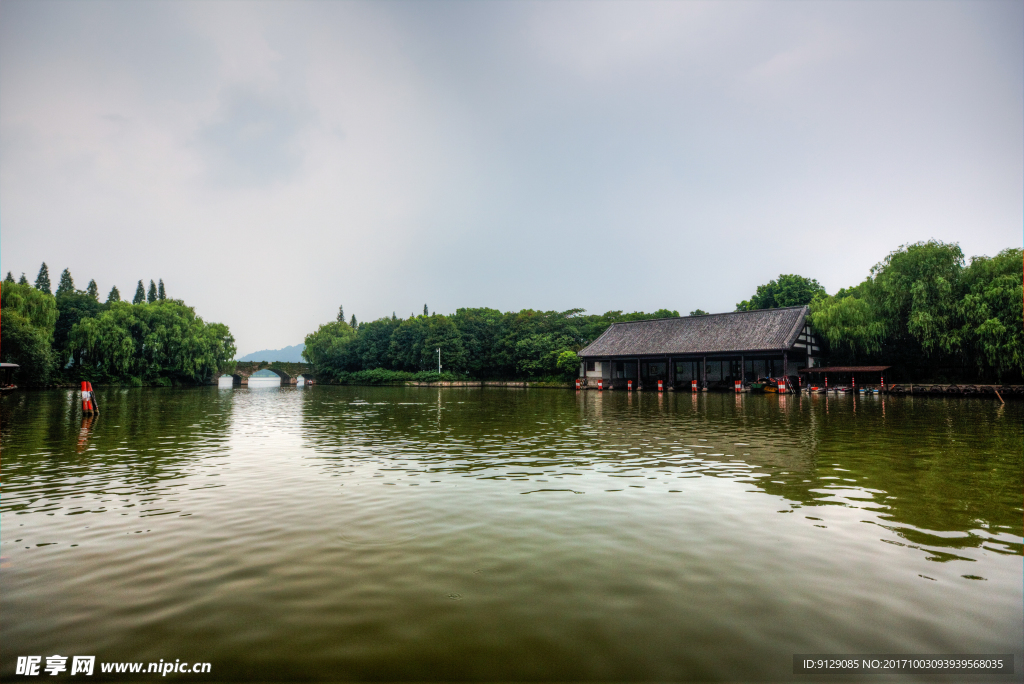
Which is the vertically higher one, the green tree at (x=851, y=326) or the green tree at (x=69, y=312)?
the green tree at (x=69, y=312)

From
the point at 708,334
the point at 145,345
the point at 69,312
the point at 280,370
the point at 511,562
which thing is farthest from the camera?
the point at 280,370

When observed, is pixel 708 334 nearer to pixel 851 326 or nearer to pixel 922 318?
pixel 851 326

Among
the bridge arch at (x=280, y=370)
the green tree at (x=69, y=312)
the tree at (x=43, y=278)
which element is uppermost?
the tree at (x=43, y=278)

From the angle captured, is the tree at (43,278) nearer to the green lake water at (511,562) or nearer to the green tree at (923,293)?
the green lake water at (511,562)

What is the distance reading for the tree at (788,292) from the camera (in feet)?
220

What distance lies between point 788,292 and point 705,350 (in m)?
29.7

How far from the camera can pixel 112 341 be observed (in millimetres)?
59625

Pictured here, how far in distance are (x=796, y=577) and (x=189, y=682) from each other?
479cm

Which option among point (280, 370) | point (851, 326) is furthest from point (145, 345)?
point (851, 326)

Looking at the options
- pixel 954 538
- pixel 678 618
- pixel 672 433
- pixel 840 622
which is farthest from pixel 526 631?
pixel 672 433

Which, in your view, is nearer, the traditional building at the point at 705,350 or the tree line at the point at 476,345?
the traditional building at the point at 705,350

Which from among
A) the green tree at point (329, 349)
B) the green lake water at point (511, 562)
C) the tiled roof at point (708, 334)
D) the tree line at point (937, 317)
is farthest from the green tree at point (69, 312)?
the tree line at point (937, 317)

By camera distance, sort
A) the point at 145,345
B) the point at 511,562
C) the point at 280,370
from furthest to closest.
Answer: the point at 280,370, the point at 145,345, the point at 511,562

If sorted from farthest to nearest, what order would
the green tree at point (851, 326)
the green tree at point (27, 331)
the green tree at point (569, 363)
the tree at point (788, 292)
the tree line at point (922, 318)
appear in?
the tree at point (788, 292), the green tree at point (569, 363), the green tree at point (27, 331), the green tree at point (851, 326), the tree line at point (922, 318)
